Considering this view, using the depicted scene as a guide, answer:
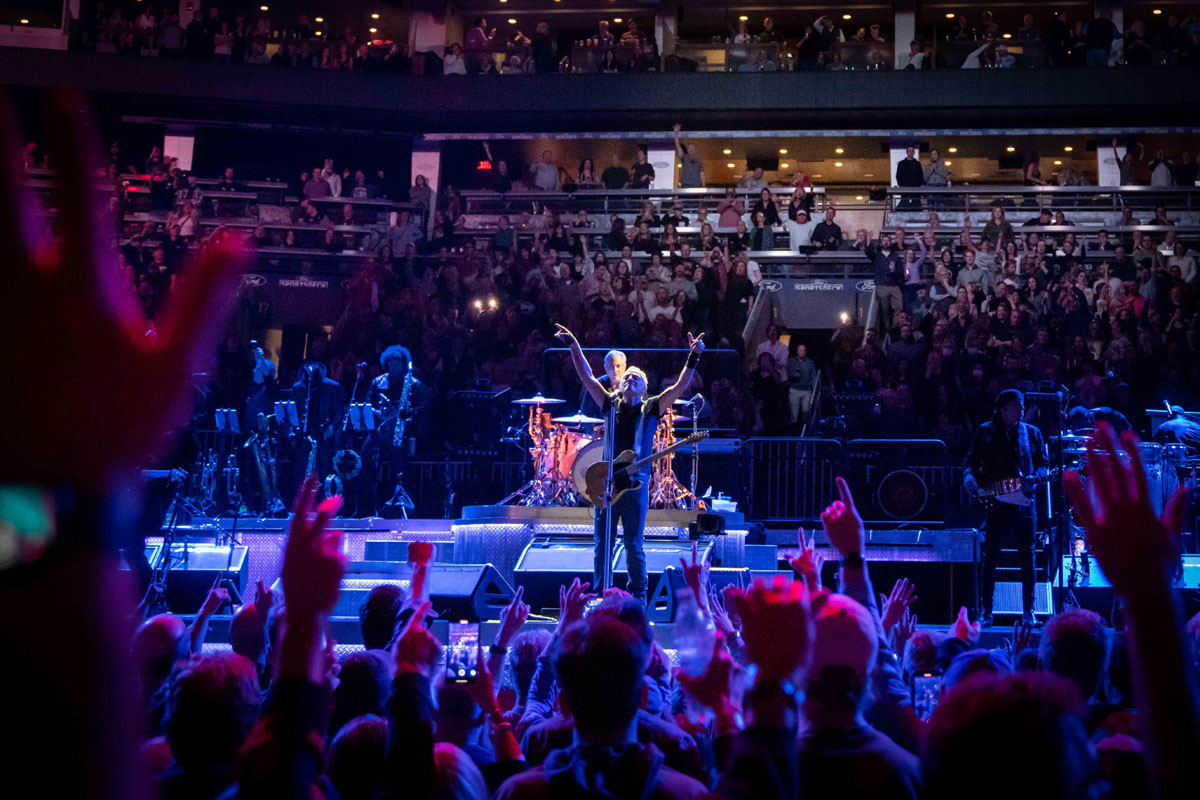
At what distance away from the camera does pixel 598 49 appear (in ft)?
70.6

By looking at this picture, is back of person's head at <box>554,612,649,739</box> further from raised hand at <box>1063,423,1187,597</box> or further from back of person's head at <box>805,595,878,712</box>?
raised hand at <box>1063,423,1187,597</box>

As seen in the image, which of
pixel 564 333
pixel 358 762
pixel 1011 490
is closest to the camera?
pixel 358 762

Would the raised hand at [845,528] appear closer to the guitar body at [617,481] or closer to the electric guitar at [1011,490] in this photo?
the guitar body at [617,481]

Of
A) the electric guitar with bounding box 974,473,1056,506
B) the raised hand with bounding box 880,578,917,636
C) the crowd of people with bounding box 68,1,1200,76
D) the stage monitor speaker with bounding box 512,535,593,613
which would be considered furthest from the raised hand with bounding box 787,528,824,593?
the crowd of people with bounding box 68,1,1200,76

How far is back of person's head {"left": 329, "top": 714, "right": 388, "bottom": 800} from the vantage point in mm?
2213

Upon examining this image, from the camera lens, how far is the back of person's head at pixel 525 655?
3275mm

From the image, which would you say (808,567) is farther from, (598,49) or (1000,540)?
(598,49)

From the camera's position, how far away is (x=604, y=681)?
181cm

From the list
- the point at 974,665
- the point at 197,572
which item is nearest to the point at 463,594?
the point at 197,572

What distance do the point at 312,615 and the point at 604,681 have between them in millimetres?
589

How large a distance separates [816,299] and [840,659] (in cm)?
1620

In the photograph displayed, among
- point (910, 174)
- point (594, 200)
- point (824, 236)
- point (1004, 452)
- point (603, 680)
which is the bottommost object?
point (603, 680)

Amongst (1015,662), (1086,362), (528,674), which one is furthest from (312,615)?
(1086,362)

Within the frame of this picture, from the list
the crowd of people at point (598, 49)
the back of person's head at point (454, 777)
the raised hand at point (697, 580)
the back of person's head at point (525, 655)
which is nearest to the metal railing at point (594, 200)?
the crowd of people at point (598, 49)
